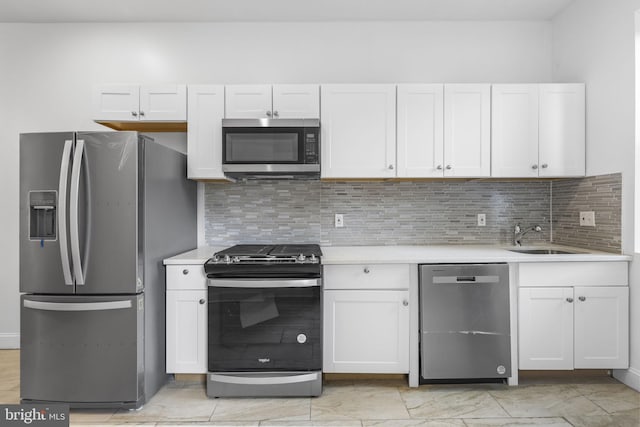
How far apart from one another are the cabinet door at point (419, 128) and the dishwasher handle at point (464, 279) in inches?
30.9

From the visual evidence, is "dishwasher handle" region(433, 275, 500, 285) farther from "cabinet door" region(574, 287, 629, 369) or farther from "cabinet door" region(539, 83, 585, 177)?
→ "cabinet door" region(539, 83, 585, 177)

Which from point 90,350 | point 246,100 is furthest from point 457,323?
point 90,350

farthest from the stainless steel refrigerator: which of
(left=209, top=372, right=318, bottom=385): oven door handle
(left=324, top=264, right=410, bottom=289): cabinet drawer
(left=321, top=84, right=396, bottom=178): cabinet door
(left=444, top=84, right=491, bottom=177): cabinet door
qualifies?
(left=444, top=84, right=491, bottom=177): cabinet door

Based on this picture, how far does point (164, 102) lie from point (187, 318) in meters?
1.55

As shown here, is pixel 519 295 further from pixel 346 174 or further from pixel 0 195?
pixel 0 195

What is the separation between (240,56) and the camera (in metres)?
3.34

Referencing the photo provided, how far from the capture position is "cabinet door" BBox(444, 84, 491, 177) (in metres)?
2.94

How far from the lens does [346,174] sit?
2941 millimetres

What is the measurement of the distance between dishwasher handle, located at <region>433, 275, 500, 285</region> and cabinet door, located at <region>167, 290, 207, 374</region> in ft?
4.94

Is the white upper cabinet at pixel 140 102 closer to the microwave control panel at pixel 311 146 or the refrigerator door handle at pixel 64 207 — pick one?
the refrigerator door handle at pixel 64 207

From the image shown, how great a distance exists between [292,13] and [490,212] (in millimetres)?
2274

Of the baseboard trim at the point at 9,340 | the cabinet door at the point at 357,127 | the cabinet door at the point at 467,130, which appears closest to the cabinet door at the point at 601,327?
the cabinet door at the point at 467,130

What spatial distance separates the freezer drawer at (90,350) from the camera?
2318mm

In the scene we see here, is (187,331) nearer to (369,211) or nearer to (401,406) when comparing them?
(401,406)
